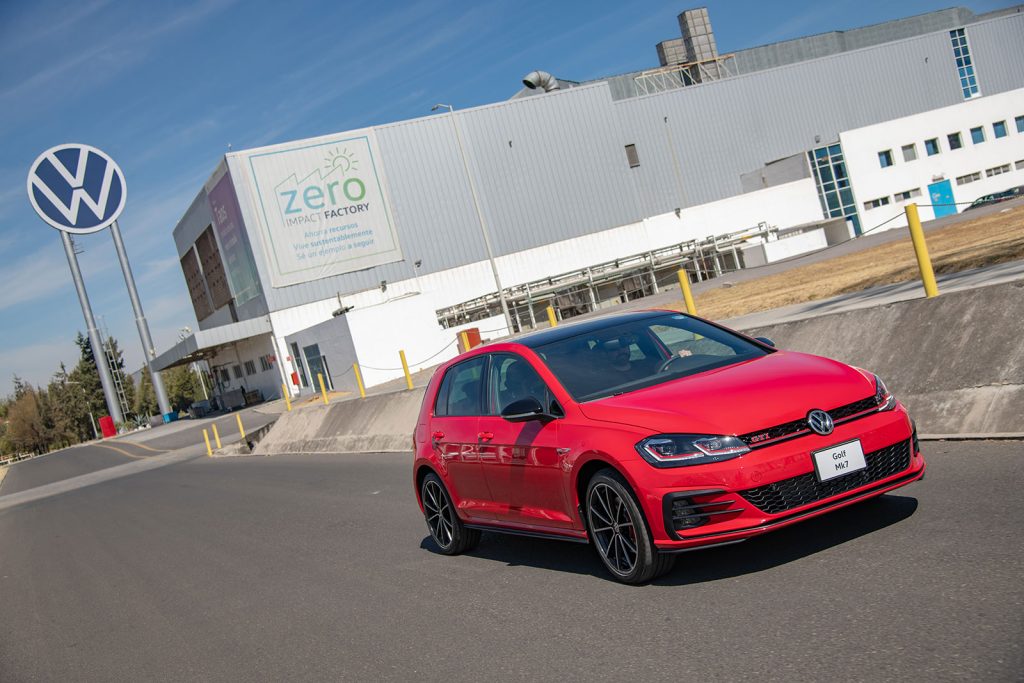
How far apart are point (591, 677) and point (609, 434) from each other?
1523mm

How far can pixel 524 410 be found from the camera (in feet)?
20.1

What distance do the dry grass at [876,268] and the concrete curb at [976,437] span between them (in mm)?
8706

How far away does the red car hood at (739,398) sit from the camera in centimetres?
523

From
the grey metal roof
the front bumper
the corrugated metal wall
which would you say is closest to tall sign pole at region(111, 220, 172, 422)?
the grey metal roof

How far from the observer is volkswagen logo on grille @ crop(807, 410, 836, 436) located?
520 cm

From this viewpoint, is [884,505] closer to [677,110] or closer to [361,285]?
[361,285]

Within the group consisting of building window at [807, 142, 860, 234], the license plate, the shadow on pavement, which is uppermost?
building window at [807, 142, 860, 234]

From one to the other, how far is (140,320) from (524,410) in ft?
235

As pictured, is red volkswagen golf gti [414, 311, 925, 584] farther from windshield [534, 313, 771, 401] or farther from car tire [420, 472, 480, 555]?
car tire [420, 472, 480, 555]

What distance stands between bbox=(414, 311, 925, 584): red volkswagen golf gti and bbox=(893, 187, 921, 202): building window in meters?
60.9

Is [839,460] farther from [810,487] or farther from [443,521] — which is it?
[443,521]

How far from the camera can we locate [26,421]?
12581cm

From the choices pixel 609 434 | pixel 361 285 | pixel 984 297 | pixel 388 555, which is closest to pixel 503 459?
pixel 609 434

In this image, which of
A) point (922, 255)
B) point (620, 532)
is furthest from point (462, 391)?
point (922, 255)
